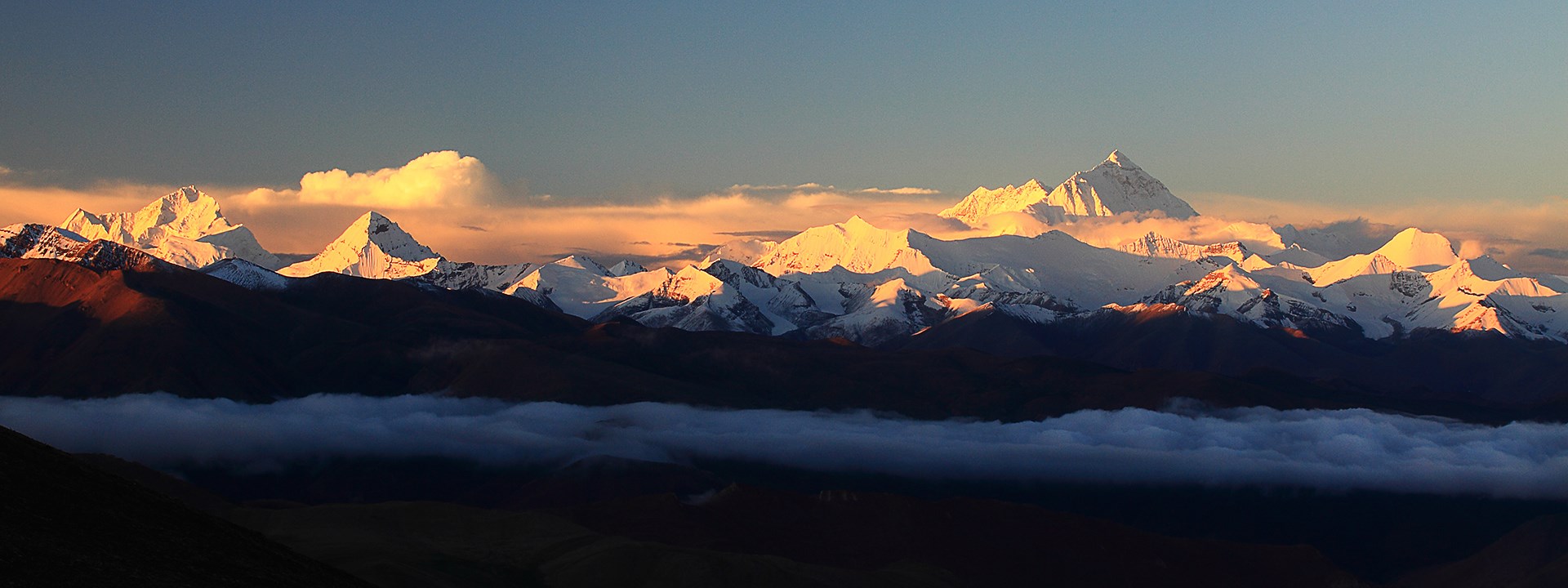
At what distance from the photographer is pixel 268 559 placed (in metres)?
144

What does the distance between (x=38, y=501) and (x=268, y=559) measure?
1813cm

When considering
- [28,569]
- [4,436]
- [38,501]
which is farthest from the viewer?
[4,436]

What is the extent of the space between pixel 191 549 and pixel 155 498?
12969 millimetres

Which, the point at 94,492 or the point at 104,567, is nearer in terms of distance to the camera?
the point at 104,567

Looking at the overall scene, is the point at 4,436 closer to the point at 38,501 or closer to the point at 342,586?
the point at 38,501

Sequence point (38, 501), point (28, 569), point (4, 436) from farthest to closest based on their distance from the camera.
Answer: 1. point (4, 436)
2. point (38, 501)
3. point (28, 569)

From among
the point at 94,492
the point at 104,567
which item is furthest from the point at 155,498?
the point at 104,567

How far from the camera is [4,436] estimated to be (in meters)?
142

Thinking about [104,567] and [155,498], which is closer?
[104,567]

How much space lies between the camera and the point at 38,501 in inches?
5172

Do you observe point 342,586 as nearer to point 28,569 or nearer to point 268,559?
point 268,559

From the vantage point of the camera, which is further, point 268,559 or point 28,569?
point 268,559

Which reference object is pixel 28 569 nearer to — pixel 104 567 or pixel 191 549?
pixel 104 567

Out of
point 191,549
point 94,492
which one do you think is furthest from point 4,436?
point 191,549
